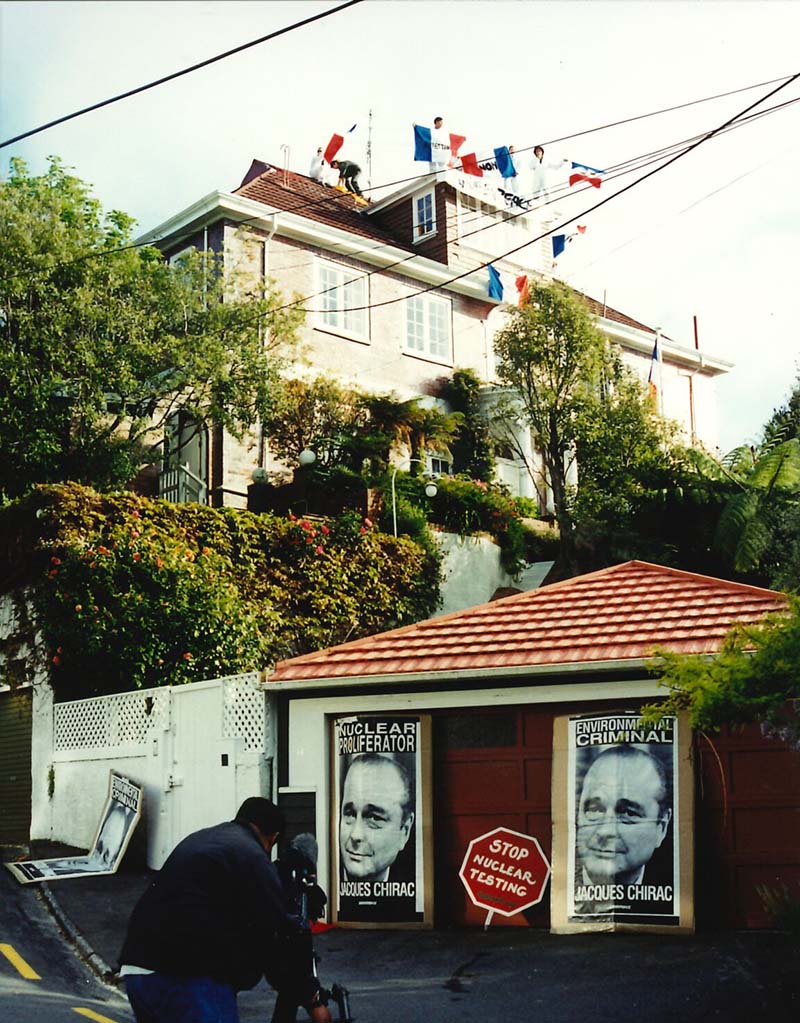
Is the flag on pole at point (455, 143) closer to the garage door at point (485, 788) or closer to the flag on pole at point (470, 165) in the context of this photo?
the flag on pole at point (470, 165)

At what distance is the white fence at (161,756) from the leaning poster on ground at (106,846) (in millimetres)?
229

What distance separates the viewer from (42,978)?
Answer: 36.0 ft

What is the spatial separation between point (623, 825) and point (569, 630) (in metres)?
2.26

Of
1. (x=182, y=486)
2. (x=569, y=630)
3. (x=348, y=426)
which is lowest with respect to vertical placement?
(x=569, y=630)

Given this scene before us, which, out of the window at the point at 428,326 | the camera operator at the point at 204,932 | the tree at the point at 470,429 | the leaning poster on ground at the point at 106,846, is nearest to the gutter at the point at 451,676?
the leaning poster on ground at the point at 106,846

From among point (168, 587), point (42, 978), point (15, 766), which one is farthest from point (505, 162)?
point (42, 978)

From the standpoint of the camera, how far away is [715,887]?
12328 millimetres

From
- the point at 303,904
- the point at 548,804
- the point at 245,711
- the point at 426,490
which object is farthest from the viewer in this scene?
the point at 426,490

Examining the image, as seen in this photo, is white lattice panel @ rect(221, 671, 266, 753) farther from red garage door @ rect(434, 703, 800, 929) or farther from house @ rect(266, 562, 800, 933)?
red garage door @ rect(434, 703, 800, 929)

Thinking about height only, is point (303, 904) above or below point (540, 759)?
below

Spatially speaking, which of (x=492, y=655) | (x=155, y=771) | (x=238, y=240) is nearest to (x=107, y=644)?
(x=155, y=771)

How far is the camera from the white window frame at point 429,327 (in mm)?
30125

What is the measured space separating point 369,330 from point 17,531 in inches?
469

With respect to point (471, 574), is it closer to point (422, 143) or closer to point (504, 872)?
point (422, 143)
